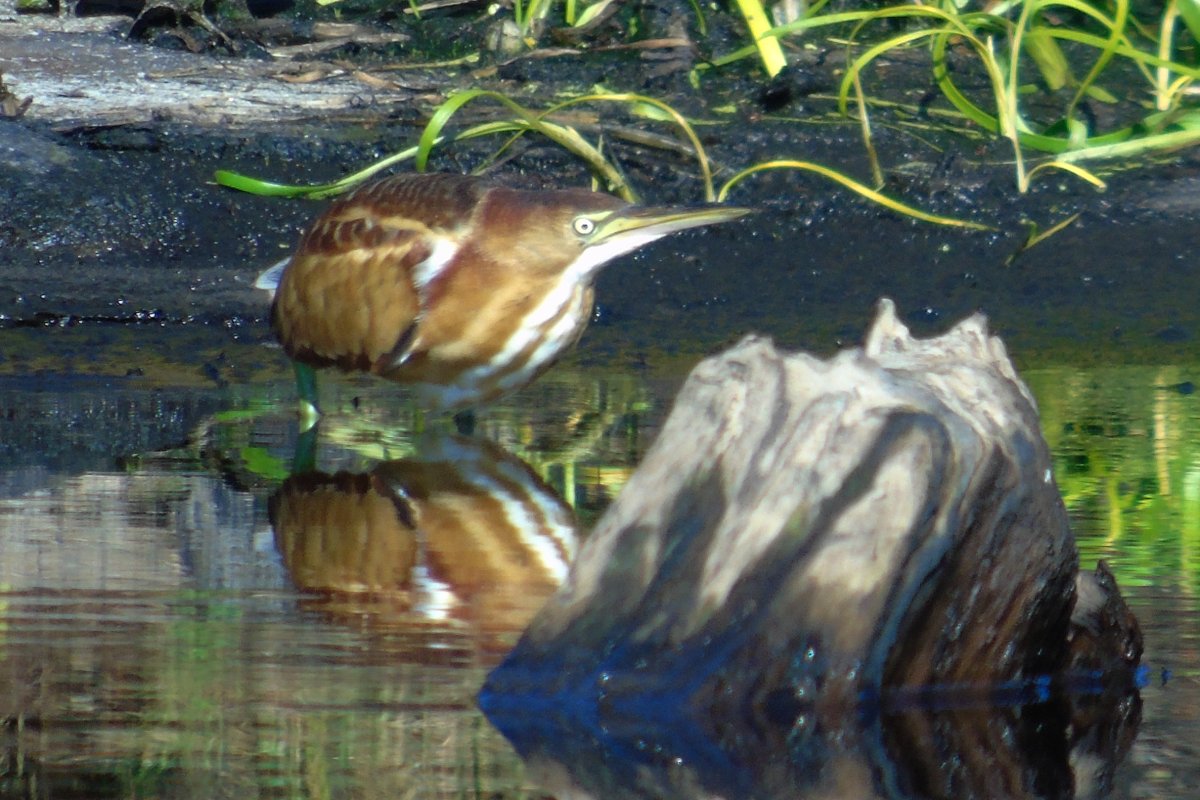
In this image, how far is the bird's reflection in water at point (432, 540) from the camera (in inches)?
138

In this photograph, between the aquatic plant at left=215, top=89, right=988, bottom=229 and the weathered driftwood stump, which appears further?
the aquatic plant at left=215, top=89, right=988, bottom=229

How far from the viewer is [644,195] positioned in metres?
8.26

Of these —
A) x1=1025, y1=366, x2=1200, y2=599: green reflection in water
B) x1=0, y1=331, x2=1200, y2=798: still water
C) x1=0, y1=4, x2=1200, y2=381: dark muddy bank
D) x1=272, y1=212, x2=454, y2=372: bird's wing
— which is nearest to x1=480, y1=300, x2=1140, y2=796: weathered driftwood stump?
x1=0, y1=331, x2=1200, y2=798: still water

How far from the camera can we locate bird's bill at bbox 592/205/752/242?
5.46m

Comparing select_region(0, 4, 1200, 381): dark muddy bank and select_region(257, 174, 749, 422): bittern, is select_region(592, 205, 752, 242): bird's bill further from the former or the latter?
select_region(0, 4, 1200, 381): dark muddy bank

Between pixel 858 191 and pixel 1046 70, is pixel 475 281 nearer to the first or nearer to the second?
pixel 858 191

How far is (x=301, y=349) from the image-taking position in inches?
227

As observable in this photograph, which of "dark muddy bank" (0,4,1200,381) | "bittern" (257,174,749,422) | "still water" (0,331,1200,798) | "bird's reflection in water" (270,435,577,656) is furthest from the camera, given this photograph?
"dark muddy bank" (0,4,1200,381)

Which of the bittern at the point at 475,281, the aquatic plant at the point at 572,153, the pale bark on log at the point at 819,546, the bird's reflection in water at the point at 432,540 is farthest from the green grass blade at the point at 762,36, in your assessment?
the pale bark on log at the point at 819,546

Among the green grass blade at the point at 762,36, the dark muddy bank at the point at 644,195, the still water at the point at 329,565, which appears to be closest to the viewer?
the still water at the point at 329,565

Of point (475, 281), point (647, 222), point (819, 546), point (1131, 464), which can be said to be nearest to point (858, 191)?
point (647, 222)

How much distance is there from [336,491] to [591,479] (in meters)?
0.58

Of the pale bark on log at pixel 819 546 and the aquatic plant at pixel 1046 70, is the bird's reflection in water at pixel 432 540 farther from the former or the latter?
the aquatic plant at pixel 1046 70

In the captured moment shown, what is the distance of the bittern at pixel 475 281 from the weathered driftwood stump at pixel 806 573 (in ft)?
8.13
